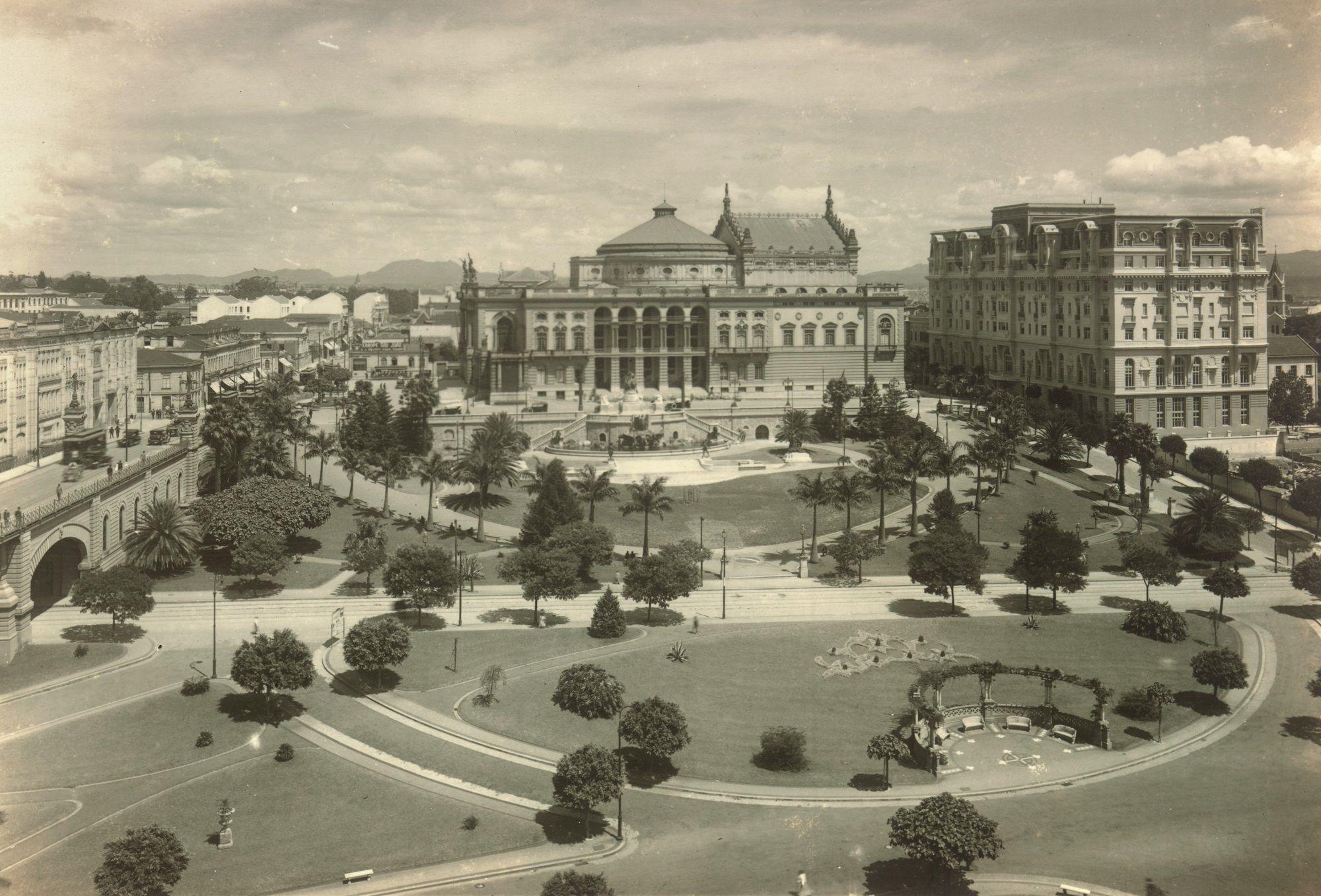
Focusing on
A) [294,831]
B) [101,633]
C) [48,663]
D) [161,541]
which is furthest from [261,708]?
[161,541]

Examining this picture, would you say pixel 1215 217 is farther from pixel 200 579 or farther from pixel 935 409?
pixel 200 579

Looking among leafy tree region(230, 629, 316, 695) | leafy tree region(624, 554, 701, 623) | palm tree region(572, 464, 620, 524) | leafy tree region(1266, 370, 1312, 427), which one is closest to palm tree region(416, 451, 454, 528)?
palm tree region(572, 464, 620, 524)

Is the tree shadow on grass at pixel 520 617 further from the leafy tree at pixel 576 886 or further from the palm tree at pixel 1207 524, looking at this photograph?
the palm tree at pixel 1207 524

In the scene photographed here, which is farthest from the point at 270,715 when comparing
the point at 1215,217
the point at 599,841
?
the point at 1215,217

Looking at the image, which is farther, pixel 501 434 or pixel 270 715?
pixel 501 434

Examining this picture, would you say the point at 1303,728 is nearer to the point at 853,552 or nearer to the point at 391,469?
the point at 853,552

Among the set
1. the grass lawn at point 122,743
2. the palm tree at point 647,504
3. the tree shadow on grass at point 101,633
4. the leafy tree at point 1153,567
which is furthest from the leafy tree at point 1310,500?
the tree shadow on grass at point 101,633
